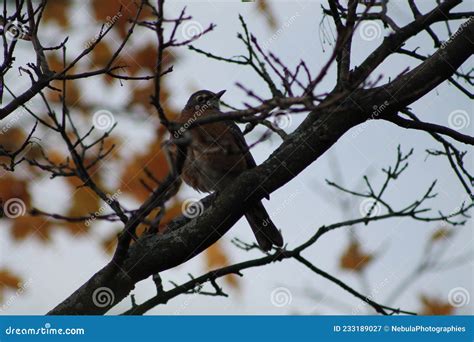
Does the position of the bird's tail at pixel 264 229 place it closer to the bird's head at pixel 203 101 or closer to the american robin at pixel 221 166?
the american robin at pixel 221 166

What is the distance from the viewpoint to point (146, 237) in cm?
405

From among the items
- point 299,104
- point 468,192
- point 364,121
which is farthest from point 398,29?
point 299,104

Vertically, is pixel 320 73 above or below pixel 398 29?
below

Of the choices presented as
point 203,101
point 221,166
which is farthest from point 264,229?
point 203,101

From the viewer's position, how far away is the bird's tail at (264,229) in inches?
237

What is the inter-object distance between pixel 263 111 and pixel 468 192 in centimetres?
274

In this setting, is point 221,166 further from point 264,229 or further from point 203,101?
point 203,101

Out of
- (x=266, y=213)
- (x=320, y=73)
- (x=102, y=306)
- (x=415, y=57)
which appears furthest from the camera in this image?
(x=266, y=213)

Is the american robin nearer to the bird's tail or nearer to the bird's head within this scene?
the bird's tail

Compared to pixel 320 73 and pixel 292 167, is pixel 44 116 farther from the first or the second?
pixel 320 73

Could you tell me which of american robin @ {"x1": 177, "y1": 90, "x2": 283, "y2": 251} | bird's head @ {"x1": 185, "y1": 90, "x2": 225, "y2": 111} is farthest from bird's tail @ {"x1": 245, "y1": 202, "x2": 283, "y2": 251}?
bird's head @ {"x1": 185, "y1": 90, "x2": 225, "y2": 111}

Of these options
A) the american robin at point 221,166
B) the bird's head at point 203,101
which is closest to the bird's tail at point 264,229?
the american robin at point 221,166

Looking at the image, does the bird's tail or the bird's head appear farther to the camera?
the bird's head

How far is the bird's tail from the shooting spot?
19.8 ft
